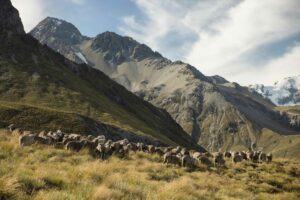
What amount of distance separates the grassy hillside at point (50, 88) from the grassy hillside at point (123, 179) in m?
89.1

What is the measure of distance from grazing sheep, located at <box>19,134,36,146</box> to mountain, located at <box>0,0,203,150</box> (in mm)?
58295

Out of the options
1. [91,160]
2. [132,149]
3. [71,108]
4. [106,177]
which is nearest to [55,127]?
[71,108]

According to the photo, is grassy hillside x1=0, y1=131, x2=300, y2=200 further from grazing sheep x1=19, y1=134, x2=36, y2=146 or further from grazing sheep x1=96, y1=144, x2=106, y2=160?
grazing sheep x1=96, y1=144, x2=106, y2=160

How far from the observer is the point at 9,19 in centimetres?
18338

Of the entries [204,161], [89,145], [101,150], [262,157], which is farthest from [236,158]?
[89,145]

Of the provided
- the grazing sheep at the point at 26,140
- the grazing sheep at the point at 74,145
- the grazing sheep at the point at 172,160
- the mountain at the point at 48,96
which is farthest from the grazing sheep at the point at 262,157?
the mountain at the point at 48,96

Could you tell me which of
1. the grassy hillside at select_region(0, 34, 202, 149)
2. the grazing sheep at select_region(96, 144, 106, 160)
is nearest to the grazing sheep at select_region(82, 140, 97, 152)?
the grazing sheep at select_region(96, 144, 106, 160)

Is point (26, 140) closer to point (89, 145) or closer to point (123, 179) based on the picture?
point (89, 145)

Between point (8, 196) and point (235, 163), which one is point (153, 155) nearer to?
point (235, 163)

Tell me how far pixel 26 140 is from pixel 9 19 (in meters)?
172

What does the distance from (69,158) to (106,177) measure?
19.1ft

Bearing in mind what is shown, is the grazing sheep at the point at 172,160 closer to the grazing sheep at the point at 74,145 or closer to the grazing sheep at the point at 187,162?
the grazing sheep at the point at 187,162

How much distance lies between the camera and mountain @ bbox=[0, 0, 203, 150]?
9331 cm

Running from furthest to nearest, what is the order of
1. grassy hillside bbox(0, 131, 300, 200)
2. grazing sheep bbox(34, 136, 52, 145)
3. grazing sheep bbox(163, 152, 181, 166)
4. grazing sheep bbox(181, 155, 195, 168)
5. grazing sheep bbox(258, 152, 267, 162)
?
grazing sheep bbox(258, 152, 267, 162) → grazing sheep bbox(34, 136, 52, 145) → grazing sheep bbox(163, 152, 181, 166) → grazing sheep bbox(181, 155, 195, 168) → grassy hillside bbox(0, 131, 300, 200)
